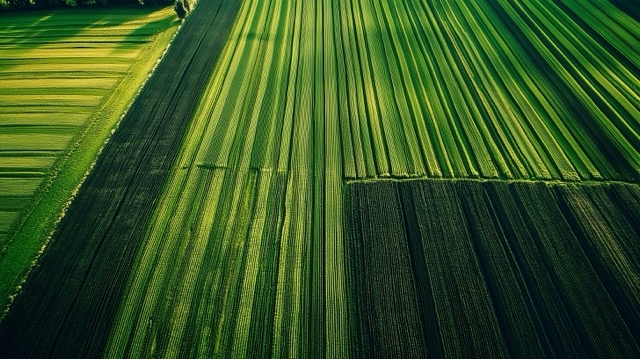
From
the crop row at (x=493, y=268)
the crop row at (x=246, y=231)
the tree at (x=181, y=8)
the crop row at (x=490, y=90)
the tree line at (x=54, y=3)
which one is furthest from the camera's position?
the tree line at (x=54, y=3)

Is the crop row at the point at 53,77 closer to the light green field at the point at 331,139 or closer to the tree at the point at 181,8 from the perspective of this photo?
the tree at the point at 181,8

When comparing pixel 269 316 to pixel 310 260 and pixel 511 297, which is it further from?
pixel 511 297

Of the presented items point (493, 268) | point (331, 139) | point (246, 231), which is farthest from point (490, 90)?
point (246, 231)

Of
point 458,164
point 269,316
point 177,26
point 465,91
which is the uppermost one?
point 177,26

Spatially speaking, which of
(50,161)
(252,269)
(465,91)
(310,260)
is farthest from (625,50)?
(50,161)

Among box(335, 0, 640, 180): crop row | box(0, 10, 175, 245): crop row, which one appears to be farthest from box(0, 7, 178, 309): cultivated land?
box(335, 0, 640, 180): crop row

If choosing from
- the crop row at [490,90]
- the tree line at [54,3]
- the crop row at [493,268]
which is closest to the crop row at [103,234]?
the crop row at [493,268]
